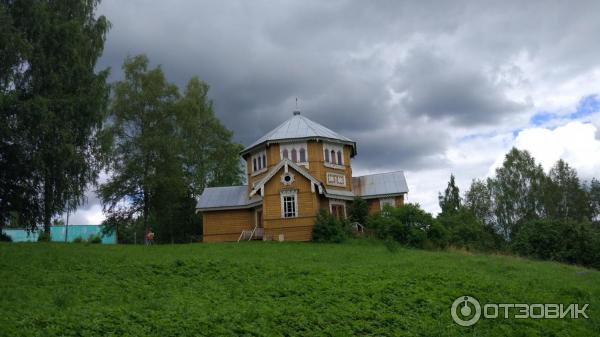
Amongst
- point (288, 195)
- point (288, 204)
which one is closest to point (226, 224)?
point (288, 204)

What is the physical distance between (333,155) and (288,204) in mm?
5818

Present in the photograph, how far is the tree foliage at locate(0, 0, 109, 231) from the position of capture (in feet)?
66.2

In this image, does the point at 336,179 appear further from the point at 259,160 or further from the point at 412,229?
the point at 412,229

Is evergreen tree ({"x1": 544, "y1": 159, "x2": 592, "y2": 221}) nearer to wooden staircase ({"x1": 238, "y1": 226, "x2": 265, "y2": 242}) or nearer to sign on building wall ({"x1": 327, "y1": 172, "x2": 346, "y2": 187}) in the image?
sign on building wall ({"x1": 327, "y1": 172, "x2": 346, "y2": 187})

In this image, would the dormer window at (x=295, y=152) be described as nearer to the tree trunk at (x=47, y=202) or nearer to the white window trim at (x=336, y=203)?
the white window trim at (x=336, y=203)

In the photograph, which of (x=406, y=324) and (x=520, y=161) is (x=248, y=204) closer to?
(x=406, y=324)

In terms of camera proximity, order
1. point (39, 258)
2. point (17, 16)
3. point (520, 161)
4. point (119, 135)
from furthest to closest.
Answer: point (520, 161), point (119, 135), point (17, 16), point (39, 258)

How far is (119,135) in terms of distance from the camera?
37.9 metres

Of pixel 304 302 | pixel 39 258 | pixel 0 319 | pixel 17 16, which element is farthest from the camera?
pixel 17 16

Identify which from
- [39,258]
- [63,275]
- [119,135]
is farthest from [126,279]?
[119,135]

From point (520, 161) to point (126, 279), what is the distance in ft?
146

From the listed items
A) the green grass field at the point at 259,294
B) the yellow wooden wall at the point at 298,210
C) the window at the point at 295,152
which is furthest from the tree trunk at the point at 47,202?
the window at the point at 295,152

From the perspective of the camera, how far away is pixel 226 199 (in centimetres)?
3416

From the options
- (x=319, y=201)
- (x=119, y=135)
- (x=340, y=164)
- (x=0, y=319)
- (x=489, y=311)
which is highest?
(x=119, y=135)
